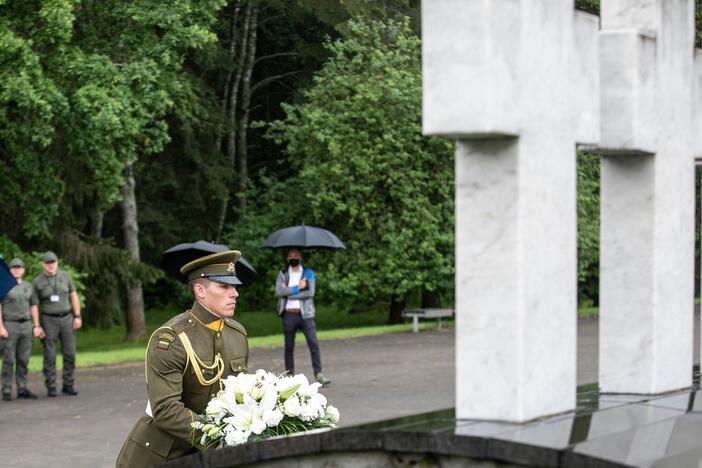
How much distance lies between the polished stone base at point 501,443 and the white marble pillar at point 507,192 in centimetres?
18

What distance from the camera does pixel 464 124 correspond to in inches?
185

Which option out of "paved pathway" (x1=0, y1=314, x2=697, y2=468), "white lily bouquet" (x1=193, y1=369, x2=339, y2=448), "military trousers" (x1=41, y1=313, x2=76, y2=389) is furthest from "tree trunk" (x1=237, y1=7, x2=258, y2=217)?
"white lily bouquet" (x1=193, y1=369, x2=339, y2=448)

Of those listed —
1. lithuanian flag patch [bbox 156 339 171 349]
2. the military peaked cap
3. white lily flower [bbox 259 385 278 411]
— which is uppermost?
the military peaked cap

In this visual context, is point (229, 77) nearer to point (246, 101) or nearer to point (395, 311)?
point (246, 101)

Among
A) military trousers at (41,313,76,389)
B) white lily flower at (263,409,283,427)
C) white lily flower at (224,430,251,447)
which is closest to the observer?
white lily flower at (224,430,251,447)

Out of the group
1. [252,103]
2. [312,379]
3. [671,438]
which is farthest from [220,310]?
[252,103]

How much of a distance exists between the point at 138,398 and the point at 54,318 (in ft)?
5.75

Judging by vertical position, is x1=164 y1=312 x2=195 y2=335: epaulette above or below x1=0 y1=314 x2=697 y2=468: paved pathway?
above

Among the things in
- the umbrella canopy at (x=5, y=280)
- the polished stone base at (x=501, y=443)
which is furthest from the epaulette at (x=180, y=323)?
the umbrella canopy at (x=5, y=280)

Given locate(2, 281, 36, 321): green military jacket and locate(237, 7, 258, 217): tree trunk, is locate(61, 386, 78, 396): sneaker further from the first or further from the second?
locate(237, 7, 258, 217): tree trunk

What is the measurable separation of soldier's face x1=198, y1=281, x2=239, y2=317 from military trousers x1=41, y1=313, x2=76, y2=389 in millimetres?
12025

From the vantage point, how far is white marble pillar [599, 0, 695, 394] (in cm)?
582

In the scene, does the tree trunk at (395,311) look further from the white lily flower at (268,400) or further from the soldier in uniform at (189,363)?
the white lily flower at (268,400)

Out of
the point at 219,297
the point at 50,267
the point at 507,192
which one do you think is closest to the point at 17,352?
the point at 50,267
